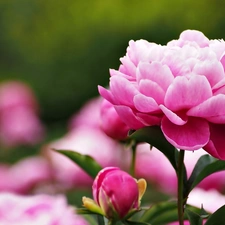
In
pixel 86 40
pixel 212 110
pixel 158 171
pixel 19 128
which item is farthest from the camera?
Answer: pixel 86 40

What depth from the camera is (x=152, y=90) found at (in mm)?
1127

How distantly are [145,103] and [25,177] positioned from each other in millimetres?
1782

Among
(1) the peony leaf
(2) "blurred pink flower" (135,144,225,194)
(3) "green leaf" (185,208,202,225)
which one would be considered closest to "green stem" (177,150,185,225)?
(3) "green leaf" (185,208,202,225)

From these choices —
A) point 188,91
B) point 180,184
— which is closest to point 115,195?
point 180,184

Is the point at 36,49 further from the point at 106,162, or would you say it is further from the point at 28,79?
the point at 106,162

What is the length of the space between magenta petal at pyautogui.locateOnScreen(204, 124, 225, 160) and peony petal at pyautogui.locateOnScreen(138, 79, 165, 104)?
7 centimetres

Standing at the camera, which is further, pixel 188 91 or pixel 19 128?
pixel 19 128

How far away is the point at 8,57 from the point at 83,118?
3.91 m

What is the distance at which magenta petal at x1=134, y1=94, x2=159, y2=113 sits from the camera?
44.0 inches

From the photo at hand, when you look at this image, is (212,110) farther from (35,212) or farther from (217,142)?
(35,212)

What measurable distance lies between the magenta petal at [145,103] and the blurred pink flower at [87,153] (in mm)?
1647

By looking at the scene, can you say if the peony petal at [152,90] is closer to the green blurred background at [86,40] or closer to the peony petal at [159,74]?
the peony petal at [159,74]

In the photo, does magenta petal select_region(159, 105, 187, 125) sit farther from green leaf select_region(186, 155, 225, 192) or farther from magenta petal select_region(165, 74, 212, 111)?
green leaf select_region(186, 155, 225, 192)

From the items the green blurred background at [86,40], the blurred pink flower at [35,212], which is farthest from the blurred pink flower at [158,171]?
the green blurred background at [86,40]
